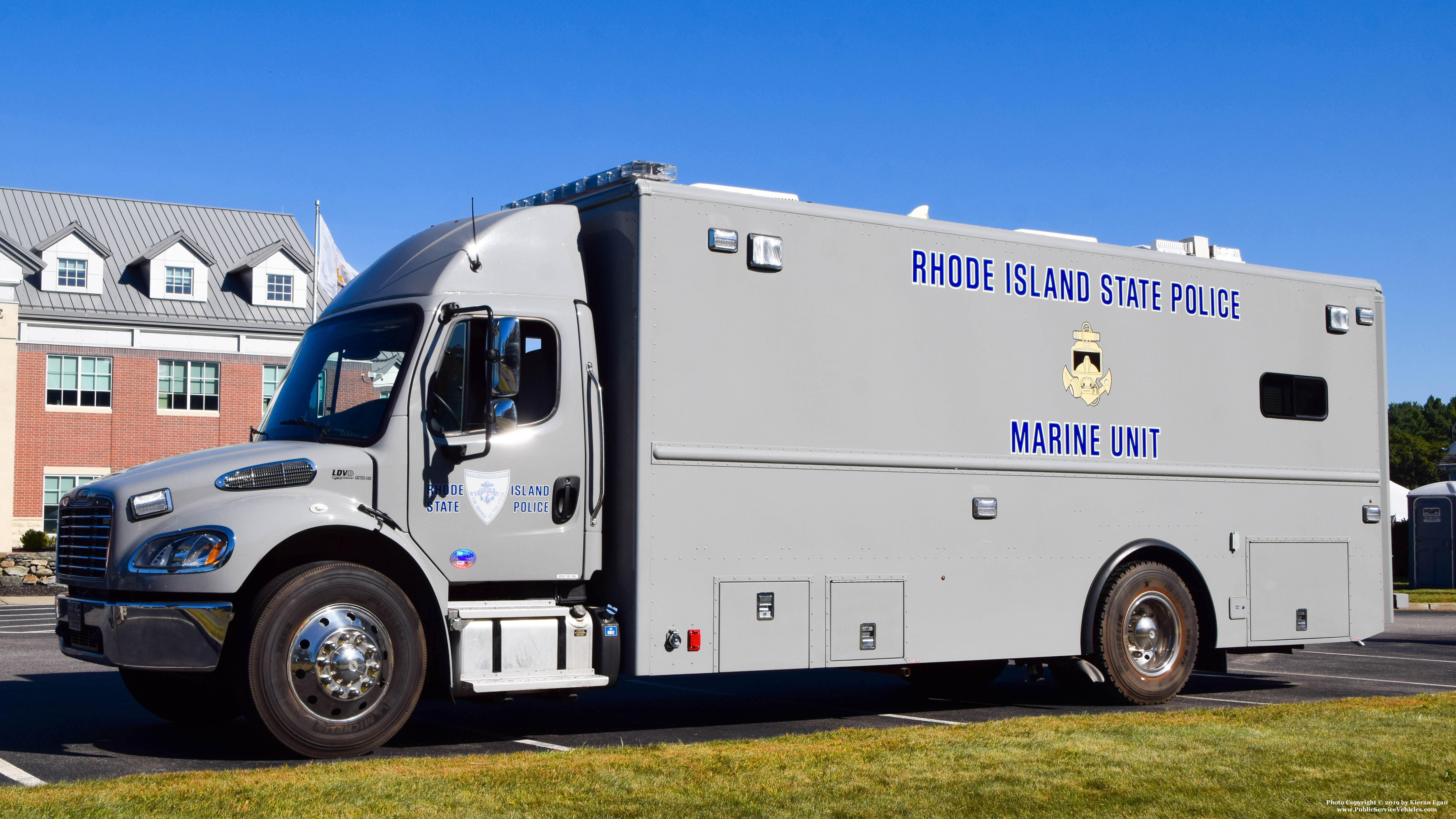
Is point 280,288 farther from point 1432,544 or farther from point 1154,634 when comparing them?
point 1154,634

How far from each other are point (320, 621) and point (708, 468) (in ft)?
8.39

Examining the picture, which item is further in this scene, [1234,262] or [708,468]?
[1234,262]

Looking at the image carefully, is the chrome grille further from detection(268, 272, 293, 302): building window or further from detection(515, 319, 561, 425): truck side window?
detection(268, 272, 293, 302): building window

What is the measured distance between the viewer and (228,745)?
841cm

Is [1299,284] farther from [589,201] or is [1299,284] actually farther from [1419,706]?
[589,201]

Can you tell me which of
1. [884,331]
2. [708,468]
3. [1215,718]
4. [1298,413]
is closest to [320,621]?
[708,468]

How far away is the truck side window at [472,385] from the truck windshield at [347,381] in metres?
0.24

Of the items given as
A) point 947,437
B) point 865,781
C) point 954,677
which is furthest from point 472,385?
point 954,677

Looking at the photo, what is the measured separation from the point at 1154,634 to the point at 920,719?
6.94 feet

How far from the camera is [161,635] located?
7496 mm

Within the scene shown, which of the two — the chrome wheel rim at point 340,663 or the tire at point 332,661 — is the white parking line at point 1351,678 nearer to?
the tire at point 332,661

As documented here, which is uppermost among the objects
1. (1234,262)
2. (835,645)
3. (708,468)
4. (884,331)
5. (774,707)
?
(1234,262)

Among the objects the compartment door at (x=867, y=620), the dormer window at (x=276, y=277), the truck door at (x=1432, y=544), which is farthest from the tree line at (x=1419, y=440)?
the compartment door at (x=867, y=620)

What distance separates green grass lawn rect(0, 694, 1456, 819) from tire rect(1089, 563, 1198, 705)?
2.00m
